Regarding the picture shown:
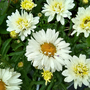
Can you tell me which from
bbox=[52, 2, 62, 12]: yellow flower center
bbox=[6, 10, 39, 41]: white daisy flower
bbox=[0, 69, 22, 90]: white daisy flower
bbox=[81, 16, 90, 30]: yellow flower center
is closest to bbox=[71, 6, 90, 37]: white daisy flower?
bbox=[81, 16, 90, 30]: yellow flower center

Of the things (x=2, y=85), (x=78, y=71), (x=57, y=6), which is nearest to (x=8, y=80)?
(x=2, y=85)

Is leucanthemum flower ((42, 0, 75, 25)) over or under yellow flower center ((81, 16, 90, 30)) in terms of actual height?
over

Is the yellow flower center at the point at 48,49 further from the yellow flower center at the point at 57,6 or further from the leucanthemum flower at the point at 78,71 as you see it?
the yellow flower center at the point at 57,6

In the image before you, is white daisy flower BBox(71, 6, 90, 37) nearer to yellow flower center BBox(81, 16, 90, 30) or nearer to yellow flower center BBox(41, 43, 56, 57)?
yellow flower center BBox(81, 16, 90, 30)

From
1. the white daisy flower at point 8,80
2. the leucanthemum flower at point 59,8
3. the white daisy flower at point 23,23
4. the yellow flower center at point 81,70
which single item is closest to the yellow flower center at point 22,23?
→ the white daisy flower at point 23,23

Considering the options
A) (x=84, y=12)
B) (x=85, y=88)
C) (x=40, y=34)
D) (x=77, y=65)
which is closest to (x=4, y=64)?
(x=40, y=34)

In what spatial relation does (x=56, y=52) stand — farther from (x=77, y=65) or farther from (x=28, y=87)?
(x=28, y=87)
